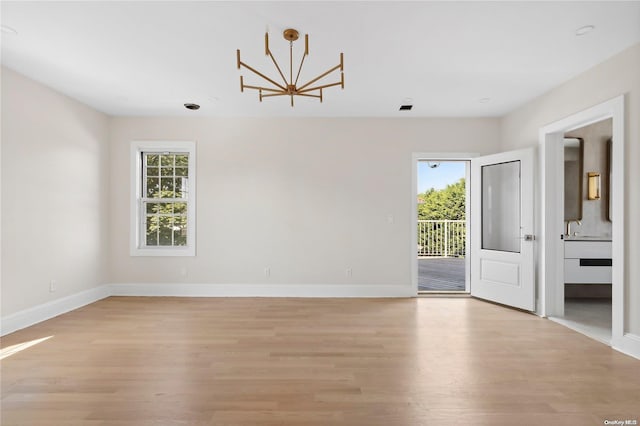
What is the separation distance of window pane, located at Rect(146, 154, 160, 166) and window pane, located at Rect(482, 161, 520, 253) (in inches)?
201

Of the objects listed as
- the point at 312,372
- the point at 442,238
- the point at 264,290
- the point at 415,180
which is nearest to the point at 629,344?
the point at 312,372

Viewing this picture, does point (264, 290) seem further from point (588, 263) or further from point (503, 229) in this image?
point (588, 263)

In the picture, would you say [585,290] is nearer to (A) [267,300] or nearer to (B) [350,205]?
(B) [350,205]

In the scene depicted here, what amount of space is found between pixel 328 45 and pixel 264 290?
3.49 metres

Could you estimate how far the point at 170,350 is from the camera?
285cm

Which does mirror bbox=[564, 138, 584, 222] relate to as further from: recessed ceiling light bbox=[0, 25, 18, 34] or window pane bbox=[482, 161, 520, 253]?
recessed ceiling light bbox=[0, 25, 18, 34]

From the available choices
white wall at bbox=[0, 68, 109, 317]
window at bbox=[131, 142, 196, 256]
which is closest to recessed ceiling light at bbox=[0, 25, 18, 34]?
white wall at bbox=[0, 68, 109, 317]

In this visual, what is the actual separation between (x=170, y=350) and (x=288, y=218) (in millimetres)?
2509

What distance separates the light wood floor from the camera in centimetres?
193

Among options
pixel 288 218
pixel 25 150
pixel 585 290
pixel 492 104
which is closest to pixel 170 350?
pixel 288 218

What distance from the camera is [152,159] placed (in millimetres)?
5078

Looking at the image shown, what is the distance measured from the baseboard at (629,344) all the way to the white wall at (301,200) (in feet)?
8.10

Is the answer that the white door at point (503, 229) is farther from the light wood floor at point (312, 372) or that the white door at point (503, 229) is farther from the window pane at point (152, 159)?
the window pane at point (152, 159)

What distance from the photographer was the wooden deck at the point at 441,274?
18.2 feet
